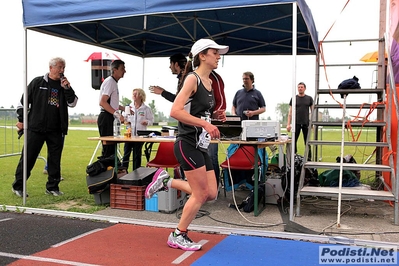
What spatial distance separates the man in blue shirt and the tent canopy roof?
37.2 inches

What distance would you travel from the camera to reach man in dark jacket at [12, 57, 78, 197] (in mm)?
6262

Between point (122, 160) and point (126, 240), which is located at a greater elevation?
point (122, 160)

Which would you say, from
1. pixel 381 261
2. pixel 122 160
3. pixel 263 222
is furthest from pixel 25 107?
pixel 381 261

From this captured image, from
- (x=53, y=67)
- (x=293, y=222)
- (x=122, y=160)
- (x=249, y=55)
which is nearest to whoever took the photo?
(x=293, y=222)

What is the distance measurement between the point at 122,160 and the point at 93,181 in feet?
5.22

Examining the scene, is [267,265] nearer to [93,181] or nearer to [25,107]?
[93,181]

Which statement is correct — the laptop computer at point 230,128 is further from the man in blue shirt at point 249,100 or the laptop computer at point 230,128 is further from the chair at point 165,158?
the man in blue shirt at point 249,100

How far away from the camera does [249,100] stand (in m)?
Answer: 8.09

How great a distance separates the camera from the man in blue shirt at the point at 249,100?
26.2 ft

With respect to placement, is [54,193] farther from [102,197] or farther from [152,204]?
[152,204]

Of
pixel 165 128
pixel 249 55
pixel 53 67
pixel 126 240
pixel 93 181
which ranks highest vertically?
pixel 249 55

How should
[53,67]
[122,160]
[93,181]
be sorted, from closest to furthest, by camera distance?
1. [93,181]
2. [53,67]
3. [122,160]

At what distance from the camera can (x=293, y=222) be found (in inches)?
187

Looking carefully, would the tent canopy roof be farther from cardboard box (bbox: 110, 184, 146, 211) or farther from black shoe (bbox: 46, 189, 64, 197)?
black shoe (bbox: 46, 189, 64, 197)
